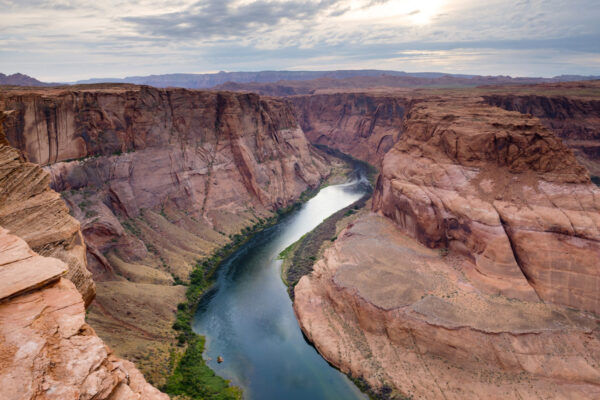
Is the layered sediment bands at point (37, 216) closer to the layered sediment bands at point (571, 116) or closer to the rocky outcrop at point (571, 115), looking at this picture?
the rocky outcrop at point (571, 115)

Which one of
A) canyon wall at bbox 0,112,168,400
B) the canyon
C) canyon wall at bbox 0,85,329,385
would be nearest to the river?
the canyon

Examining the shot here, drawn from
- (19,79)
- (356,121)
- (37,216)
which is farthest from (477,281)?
(19,79)

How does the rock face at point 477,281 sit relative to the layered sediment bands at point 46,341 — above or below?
below

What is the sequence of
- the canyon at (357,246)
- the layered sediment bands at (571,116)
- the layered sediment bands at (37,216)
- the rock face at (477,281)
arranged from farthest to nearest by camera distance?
1. the layered sediment bands at (571,116)
2. the rock face at (477,281)
3. the canyon at (357,246)
4. the layered sediment bands at (37,216)

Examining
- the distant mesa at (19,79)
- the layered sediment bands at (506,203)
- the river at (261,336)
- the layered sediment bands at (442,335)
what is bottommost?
the river at (261,336)

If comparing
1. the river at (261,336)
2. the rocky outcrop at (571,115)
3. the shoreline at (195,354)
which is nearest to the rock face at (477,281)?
the river at (261,336)

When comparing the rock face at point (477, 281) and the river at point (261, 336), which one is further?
the river at point (261, 336)

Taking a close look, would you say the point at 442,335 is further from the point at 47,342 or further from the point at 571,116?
the point at 571,116

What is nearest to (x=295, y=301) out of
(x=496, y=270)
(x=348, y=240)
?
(x=348, y=240)
